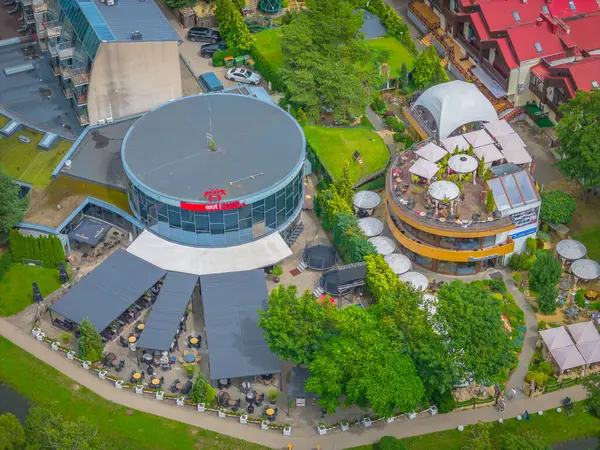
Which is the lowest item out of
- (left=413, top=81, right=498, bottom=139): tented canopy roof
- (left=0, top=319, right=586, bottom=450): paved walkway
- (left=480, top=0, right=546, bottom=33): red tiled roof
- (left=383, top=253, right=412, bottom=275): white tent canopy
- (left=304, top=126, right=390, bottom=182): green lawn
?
(left=0, top=319, right=586, bottom=450): paved walkway

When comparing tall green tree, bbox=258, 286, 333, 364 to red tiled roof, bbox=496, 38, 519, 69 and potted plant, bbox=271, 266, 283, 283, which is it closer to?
potted plant, bbox=271, 266, 283, 283

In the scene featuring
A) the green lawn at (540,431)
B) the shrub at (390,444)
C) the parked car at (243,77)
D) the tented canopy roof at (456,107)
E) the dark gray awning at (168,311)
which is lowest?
the green lawn at (540,431)

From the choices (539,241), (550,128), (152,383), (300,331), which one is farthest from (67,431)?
(550,128)

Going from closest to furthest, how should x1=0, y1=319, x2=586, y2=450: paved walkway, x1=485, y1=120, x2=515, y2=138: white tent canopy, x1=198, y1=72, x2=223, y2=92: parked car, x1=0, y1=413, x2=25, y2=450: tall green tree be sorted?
x1=0, y1=413, x2=25, y2=450: tall green tree → x1=0, y1=319, x2=586, y2=450: paved walkway → x1=485, y1=120, x2=515, y2=138: white tent canopy → x1=198, y1=72, x2=223, y2=92: parked car

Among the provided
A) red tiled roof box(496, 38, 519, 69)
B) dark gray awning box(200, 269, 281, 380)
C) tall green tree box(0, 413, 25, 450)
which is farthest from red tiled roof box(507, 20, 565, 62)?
tall green tree box(0, 413, 25, 450)

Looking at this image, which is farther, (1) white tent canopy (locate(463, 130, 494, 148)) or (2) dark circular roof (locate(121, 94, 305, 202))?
(1) white tent canopy (locate(463, 130, 494, 148))

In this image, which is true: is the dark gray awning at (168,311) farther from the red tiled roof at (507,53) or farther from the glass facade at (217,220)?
the red tiled roof at (507,53)

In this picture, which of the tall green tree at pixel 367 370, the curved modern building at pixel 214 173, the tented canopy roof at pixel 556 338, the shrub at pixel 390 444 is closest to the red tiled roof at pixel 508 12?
the curved modern building at pixel 214 173
